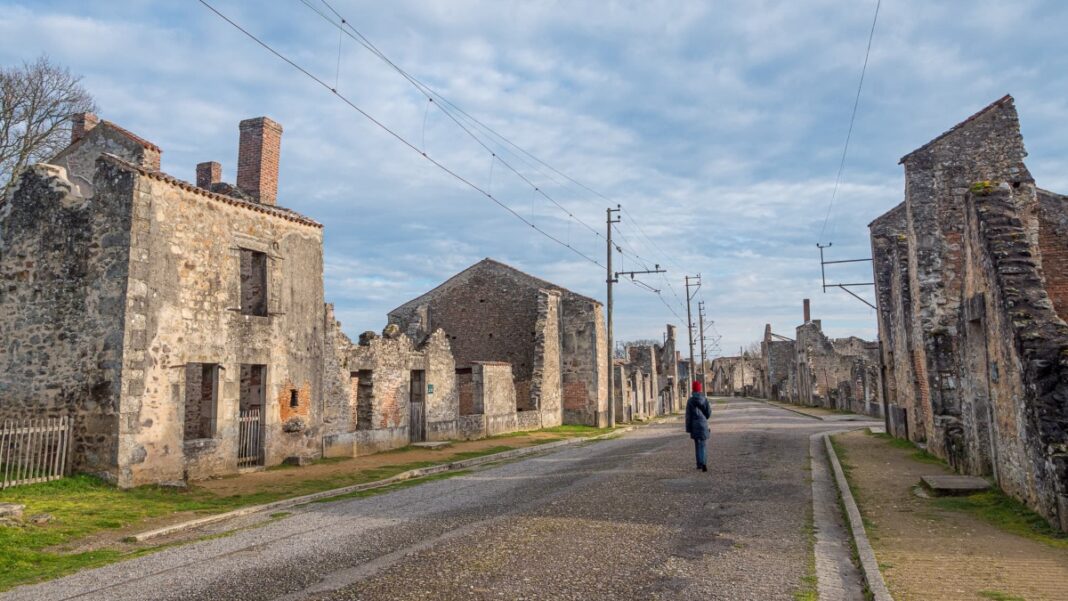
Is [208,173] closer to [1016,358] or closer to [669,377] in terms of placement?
[1016,358]

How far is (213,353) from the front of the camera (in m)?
14.9

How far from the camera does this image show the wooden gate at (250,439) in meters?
15.6

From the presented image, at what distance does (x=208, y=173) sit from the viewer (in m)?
20.5

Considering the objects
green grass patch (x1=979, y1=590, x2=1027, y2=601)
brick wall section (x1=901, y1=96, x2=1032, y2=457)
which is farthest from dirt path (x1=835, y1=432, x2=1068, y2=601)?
brick wall section (x1=901, y1=96, x2=1032, y2=457)

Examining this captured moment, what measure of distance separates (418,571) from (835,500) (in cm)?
679

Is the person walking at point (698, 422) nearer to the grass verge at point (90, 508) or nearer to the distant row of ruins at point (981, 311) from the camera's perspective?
the distant row of ruins at point (981, 311)

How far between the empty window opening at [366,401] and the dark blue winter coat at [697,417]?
1024cm

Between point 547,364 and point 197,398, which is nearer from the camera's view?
point 197,398

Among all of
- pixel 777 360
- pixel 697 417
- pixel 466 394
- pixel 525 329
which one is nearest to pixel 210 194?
pixel 697 417

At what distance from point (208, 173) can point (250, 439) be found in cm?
906

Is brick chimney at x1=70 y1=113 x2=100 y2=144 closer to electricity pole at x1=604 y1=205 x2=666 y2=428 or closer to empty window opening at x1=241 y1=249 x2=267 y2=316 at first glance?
empty window opening at x1=241 y1=249 x2=267 y2=316

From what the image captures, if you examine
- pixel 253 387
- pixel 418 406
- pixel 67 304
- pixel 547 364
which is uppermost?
pixel 67 304

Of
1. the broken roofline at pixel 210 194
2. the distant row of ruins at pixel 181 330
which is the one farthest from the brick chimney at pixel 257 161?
the broken roofline at pixel 210 194

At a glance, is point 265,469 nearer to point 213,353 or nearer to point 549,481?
point 213,353
